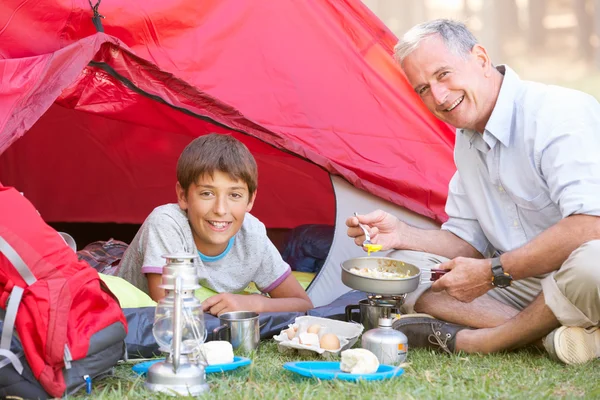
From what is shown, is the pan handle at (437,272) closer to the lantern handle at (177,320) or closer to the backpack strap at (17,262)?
the lantern handle at (177,320)

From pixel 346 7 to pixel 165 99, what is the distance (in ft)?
2.66

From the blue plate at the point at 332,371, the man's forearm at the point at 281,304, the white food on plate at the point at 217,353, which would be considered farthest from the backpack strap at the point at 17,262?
the man's forearm at the point at 281,304

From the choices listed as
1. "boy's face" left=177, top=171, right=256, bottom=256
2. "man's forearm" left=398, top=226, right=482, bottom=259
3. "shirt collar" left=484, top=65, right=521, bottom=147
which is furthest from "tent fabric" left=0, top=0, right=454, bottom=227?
"shirt collar" left=484, top=65, right=521, bottom=147

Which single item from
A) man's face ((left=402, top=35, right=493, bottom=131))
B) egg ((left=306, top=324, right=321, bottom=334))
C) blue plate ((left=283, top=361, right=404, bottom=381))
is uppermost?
man's face ((left=402, top=35, right=493, bottom=131))

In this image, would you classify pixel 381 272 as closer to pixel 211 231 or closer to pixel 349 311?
pixel 349 311

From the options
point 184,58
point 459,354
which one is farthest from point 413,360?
point 184,58

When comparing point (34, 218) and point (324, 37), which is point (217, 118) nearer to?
point (324, 37)

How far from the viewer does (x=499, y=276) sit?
6.08 feet

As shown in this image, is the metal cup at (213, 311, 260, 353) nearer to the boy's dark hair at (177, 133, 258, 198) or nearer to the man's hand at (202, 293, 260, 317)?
the man's hand at (202, 293, 260, 317)

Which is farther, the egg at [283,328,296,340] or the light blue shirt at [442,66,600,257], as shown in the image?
the egg at [283,328,296,340]

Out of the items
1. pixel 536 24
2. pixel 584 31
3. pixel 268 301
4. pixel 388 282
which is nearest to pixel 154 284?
pixel 268 301

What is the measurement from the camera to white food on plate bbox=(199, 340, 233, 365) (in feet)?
5.40

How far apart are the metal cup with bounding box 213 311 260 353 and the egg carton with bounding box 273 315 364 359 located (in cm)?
6

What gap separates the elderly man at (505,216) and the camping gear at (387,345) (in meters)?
0.21
